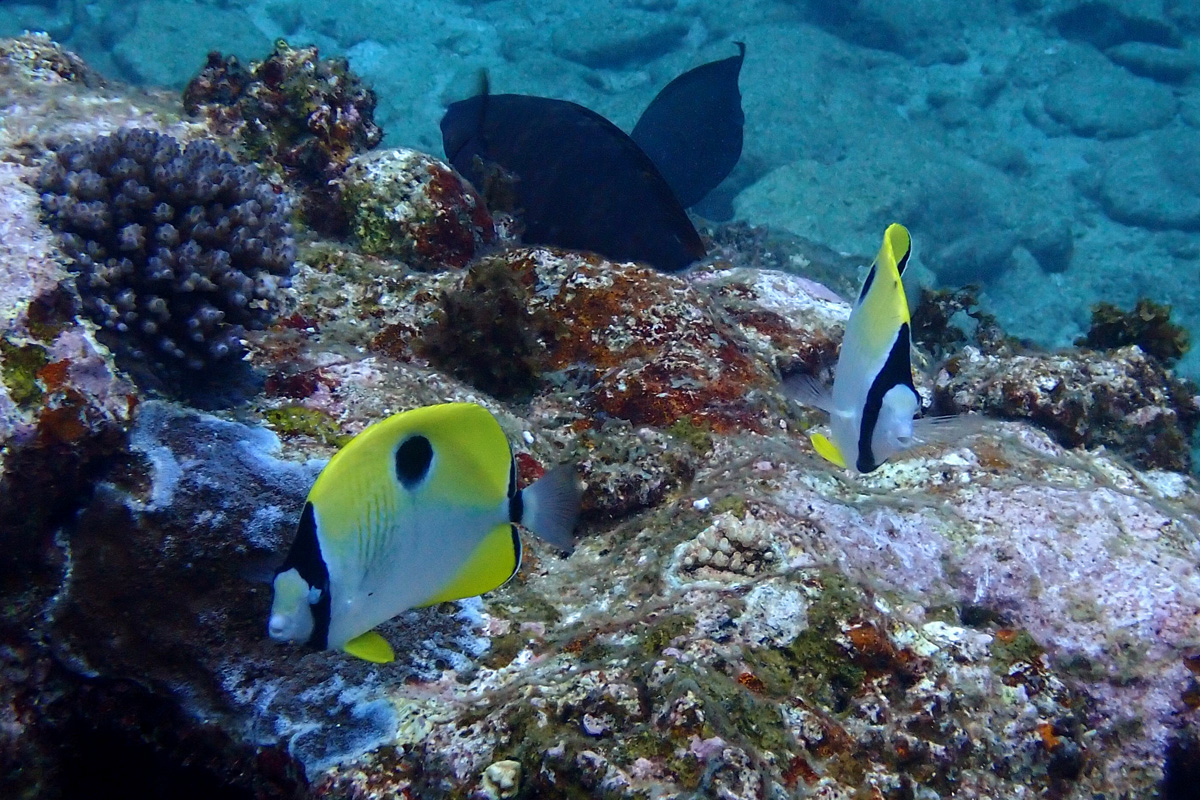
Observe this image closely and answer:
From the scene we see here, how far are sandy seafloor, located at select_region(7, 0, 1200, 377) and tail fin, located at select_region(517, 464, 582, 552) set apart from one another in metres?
13.2

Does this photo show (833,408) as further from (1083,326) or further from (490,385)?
(1083,326)

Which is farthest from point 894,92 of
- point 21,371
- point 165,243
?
point 21,371

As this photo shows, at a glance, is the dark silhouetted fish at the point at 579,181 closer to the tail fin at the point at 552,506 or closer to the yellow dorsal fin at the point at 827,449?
the yellow dorsal fin at the point at 827,449

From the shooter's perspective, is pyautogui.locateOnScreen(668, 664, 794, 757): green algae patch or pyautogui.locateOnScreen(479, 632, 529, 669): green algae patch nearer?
pyautogui.locateOnScreen(668, 664, 794, 757): green algae patch

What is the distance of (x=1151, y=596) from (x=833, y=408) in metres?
2.07

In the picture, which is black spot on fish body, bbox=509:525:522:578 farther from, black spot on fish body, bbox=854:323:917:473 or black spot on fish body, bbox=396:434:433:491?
black spot on fish body, bbox=854:323:917:473

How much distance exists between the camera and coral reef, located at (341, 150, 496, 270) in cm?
436

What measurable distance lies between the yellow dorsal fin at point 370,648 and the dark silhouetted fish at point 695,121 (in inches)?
280

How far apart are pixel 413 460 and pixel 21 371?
4.58 feet

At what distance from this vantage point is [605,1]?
23.0 metres

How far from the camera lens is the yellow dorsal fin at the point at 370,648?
5.27ft

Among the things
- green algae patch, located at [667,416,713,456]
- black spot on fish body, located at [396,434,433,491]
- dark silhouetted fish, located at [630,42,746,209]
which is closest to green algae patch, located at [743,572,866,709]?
green algae patch, located at [667,416,713,456]

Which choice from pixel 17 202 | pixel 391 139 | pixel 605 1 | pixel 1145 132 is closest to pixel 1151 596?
pixel 17 202

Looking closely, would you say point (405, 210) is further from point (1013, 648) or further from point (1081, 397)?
point (1081, 397)
